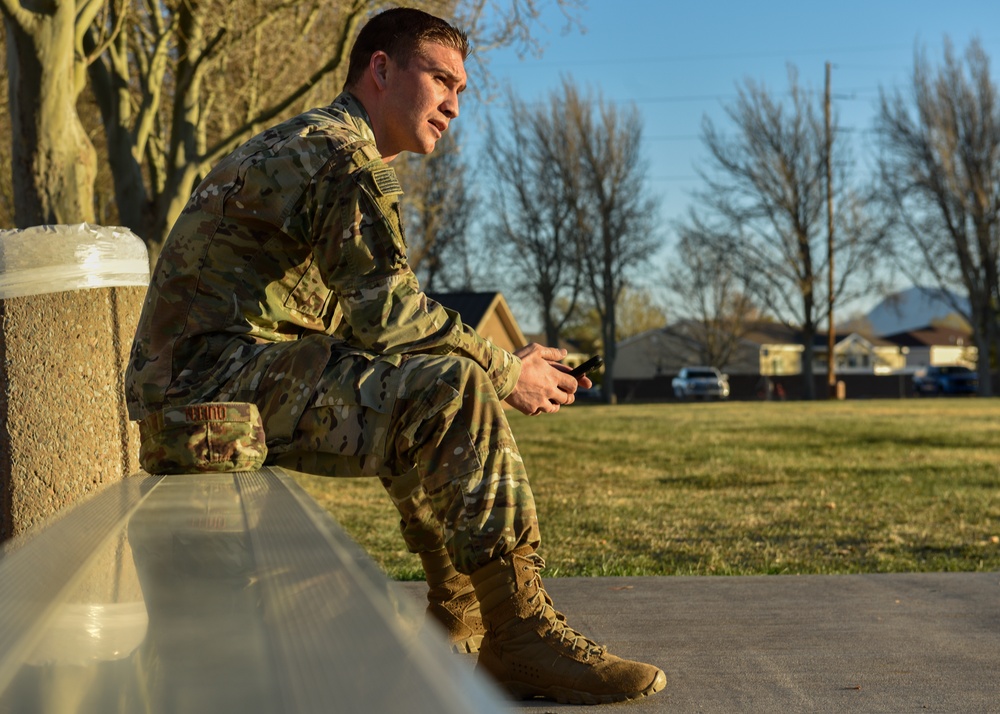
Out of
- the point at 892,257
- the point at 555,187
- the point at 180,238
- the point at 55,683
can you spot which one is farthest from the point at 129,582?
the point at 555,187

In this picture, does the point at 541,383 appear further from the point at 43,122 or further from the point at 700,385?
the point at 700,385

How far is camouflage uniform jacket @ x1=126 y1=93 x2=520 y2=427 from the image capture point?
2473mm

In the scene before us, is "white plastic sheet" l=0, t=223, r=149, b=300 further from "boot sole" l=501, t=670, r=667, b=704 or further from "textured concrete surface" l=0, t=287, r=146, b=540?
"boot sole" l=501, t=670, r=667, b=704

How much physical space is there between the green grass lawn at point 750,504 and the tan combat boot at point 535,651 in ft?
7.61

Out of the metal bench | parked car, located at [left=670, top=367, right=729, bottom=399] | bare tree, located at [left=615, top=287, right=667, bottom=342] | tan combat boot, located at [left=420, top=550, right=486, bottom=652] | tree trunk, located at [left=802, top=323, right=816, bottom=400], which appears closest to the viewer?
the metal bench

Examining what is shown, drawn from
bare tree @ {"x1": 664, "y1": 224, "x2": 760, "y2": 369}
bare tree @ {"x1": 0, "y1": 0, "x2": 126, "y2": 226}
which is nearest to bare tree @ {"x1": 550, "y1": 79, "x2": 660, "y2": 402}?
bare tree @ {"x1": 664, "y1": 224, "x2": 760, "y2": 369}

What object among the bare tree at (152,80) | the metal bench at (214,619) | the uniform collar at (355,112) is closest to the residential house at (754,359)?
the bare tree at (152,80)

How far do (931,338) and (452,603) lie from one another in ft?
363

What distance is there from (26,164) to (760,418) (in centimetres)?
2091

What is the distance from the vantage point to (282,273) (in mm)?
2727

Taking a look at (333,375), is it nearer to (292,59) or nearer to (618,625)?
(618,625)

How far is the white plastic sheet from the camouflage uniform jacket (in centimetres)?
86

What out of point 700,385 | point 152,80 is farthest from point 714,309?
point 152,80

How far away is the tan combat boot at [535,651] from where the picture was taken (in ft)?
7.98
